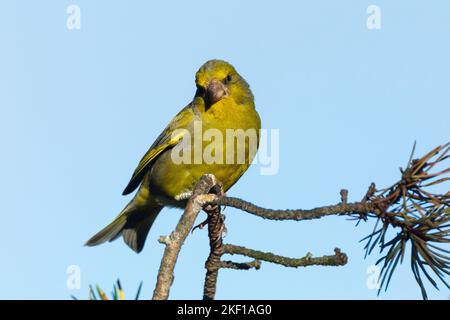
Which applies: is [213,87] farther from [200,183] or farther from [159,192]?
[200,183]

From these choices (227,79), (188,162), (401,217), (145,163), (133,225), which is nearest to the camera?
(401,217)

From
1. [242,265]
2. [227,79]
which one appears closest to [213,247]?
[242,265]

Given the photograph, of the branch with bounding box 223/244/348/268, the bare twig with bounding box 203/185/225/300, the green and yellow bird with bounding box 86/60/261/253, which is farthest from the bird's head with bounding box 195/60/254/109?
the branch with bounding box 223/244/348/268

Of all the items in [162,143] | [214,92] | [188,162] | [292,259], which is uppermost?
[214,92]

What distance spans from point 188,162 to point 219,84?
864 millimetres

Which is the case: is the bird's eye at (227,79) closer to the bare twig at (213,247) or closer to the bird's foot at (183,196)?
the bird's foot at (183,196)

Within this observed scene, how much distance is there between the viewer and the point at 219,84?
238 inches

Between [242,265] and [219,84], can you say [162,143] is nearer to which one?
[219,84]

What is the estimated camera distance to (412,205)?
2.60 m
